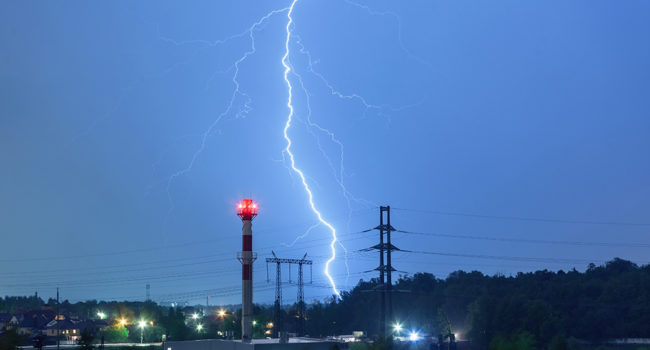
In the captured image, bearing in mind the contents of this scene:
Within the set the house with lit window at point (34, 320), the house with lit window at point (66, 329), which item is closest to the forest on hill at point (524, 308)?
the house with lit window at point (66, 329)

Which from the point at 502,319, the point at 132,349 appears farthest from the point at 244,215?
the point at 502,319

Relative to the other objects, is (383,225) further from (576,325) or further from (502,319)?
(576,325)

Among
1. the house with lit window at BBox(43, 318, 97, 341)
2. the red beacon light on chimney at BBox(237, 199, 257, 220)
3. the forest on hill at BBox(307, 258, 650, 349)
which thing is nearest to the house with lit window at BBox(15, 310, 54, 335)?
the house with lit window at BBox(43, 318, 97, 341)

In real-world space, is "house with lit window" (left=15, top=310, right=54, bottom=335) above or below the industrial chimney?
below

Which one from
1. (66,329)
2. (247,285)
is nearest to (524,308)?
(247,285)

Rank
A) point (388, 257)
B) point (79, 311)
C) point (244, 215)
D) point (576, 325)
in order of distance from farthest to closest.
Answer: point (79, 311), point (576, 325), point (244, 215), point (388, 257)

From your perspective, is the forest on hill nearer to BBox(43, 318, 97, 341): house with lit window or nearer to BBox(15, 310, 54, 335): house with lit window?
BBox(43, 318, 97, 341): house with lit window

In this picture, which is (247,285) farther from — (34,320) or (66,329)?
(34,320)

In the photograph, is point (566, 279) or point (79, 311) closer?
point (566, 279)
